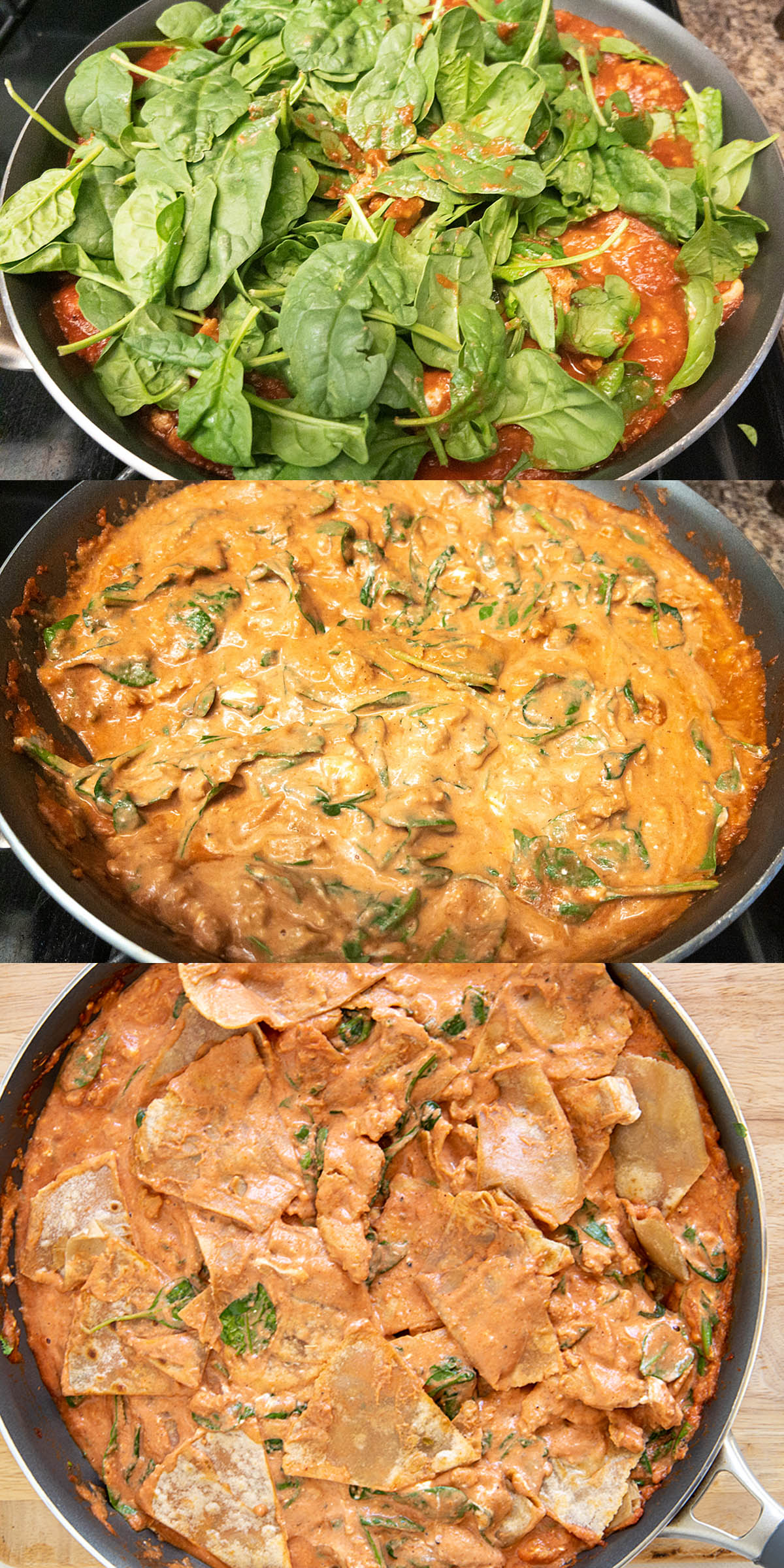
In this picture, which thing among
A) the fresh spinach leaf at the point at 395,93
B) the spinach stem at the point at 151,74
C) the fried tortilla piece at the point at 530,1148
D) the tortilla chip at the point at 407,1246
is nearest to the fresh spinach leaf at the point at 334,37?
the fresh spinach leaf at the point at 395,93

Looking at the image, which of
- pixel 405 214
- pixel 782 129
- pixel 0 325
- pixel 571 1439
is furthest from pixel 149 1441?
pixel 782 129

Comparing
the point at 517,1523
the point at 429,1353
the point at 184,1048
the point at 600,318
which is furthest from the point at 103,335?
the point at 517,1523

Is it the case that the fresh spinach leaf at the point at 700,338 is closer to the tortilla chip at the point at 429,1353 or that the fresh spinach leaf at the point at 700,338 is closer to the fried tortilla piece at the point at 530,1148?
the fried tortilla piece at the point at 530,1148

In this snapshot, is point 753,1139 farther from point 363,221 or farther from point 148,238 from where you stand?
point 148,238

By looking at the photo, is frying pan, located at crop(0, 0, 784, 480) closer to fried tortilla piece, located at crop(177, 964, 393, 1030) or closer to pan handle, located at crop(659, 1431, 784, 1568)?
fried tortilla piece, located at crop(177, 964, 393, 1030)

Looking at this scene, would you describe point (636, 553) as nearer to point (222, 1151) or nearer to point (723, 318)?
point (723, 318)
